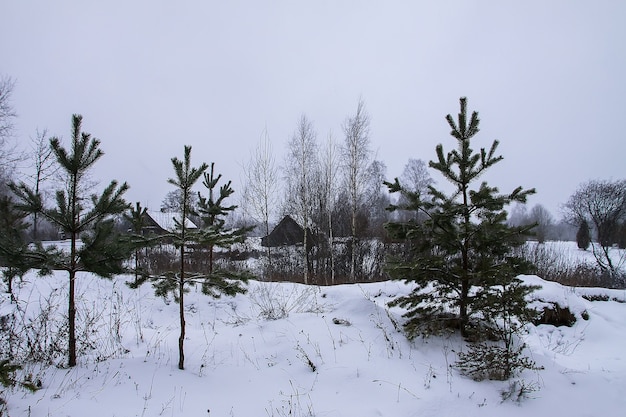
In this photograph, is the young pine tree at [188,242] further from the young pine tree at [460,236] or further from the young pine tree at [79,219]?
the young pine tree at [460,236]

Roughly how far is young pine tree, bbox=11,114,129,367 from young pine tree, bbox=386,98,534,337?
3.80 m

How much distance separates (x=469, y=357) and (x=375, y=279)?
29.8 ft

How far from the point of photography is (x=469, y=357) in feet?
13.8

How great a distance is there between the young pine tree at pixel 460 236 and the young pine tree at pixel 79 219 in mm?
3801

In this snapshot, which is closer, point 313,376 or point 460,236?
point 313,376

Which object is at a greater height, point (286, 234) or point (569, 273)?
point (286, 234)

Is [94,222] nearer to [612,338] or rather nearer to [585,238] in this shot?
[612,338]

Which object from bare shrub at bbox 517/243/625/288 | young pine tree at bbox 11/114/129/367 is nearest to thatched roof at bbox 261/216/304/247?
bare shrub at bbox 517/243/625/288

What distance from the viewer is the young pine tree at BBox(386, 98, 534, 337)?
4.52 m

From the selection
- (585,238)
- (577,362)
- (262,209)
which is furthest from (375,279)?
(585,238)

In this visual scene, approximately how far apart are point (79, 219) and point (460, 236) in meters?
5.34

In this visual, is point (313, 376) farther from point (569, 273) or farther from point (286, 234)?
point (569, 273)

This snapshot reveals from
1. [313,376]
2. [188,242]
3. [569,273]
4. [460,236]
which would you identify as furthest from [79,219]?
[569,273]

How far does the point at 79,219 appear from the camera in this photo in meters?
4.18
